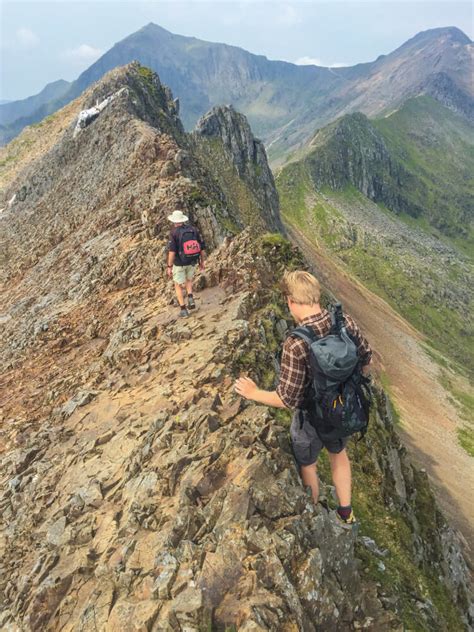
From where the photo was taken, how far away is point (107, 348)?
17.6 metres

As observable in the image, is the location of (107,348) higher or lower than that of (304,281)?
lower

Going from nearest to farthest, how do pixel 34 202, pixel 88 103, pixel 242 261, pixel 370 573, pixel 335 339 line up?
pixel 335 339, pixel 370 573, pixel 242 261, pixel 34 202, pixel 88 103

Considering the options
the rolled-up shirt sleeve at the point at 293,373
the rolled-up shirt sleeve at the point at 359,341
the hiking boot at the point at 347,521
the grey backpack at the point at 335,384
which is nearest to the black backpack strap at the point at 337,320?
the grey backpack at the point at 335,384

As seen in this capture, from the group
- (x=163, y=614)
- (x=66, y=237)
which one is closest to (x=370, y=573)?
(x=163, y=614)

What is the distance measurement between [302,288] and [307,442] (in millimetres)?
2844

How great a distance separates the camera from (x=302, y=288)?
7.74 meters

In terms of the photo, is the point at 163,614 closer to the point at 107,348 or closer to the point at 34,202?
the point at 107,348

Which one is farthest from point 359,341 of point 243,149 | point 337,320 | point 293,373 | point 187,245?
point 243,149

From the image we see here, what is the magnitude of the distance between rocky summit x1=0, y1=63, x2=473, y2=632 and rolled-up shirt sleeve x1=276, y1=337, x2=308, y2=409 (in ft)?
5.11

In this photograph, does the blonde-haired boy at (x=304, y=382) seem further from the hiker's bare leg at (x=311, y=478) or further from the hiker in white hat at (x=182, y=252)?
the hiker in white hat at (x=182, y=252)

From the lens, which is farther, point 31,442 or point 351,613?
point 31,442

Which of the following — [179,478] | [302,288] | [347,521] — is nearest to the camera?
[302,288]

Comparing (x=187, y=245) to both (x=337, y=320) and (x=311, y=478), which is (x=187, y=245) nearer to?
(x=337, y=320)

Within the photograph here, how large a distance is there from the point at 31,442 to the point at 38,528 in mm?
4275
